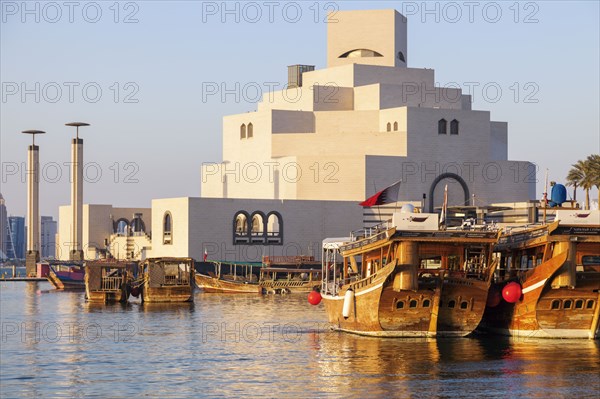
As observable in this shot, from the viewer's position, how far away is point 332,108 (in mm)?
125250

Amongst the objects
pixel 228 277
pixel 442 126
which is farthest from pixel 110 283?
pixel 442 126

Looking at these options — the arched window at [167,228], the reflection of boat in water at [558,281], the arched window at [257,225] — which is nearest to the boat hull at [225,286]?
the arched window at [257,225]

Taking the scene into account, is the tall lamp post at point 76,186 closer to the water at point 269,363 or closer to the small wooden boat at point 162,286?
the small wooden boat at point 162,286

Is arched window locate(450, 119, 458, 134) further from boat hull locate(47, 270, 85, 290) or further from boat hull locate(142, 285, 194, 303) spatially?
boat hull locate(142, 285, 194, 303)

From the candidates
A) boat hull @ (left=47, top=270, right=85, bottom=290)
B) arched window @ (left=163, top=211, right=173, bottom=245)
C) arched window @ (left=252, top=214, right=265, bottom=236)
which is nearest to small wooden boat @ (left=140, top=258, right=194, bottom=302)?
boat hull @ (left=47, top=270, right=85, bottom=290)

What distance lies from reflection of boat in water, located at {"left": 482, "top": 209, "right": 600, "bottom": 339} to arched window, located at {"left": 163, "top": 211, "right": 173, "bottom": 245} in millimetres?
70770

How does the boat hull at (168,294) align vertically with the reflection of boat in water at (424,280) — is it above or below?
below

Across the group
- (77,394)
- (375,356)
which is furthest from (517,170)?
(77,394)

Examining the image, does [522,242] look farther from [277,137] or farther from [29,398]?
[277,137]

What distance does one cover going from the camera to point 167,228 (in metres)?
120

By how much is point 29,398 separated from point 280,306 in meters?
42.5

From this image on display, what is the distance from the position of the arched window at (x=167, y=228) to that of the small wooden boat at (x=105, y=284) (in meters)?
34.9

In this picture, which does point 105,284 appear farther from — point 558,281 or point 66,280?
point 558,281

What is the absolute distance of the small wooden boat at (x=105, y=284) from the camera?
8150 cm
